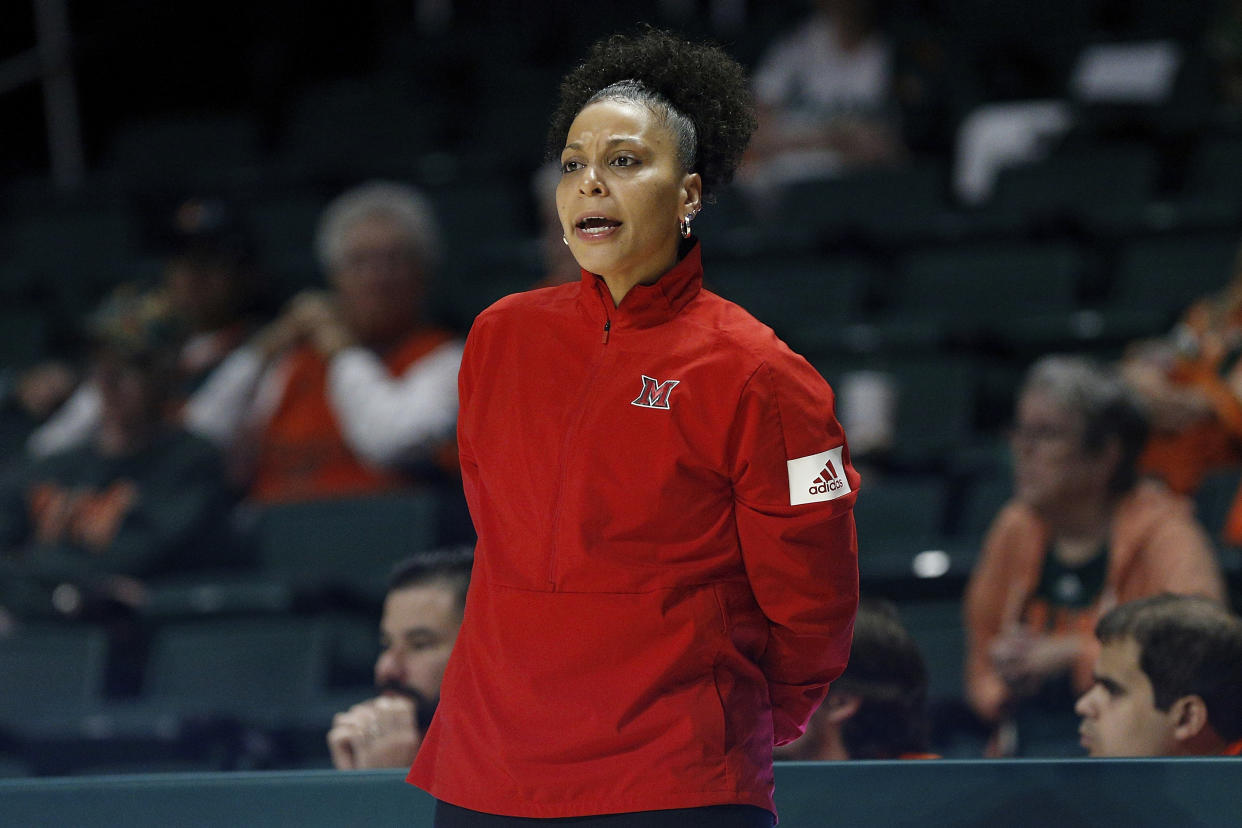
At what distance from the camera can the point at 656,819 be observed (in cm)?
102

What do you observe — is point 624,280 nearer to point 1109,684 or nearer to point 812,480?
point 812,480

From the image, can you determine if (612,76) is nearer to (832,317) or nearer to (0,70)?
(832,317)

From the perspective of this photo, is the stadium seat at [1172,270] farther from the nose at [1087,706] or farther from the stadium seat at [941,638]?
the nose at [1087,706]

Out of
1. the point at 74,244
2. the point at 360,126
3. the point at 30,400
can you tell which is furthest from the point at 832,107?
the point at 74,244

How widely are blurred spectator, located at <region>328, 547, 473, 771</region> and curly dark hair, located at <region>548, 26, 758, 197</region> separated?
2.42ft

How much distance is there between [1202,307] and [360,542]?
189 centimetres

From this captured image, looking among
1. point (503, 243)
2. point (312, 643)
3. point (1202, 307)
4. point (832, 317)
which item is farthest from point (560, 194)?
point (503, 243)

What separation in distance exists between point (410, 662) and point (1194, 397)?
5.84 ft

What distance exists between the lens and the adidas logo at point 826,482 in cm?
104

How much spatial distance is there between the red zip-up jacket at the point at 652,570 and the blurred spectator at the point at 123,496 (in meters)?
2.09

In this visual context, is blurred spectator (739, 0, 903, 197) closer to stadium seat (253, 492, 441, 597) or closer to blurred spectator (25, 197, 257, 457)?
blurred spectator (25, 197, 257, 457)

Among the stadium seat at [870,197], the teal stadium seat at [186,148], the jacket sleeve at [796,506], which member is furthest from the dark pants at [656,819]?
the teal stadium seat at [186,148]

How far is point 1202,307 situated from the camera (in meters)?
3.07

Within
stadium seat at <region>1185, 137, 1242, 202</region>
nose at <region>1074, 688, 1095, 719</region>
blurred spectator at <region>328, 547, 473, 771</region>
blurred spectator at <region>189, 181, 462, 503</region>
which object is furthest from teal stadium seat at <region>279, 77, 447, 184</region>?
nose at <region>1074, 688, 1095, 719</region>
